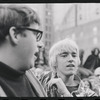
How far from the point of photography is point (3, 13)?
9.75ft

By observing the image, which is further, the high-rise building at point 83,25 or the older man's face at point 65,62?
the high-rise building at point 83,25

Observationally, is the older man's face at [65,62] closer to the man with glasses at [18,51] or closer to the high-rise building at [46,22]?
the high-rise building at [46,22]

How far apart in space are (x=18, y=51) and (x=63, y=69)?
4.50 feet

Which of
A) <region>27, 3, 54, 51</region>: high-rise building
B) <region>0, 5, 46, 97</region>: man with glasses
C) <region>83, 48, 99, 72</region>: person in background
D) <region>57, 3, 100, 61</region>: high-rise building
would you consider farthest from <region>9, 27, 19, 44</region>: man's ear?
<region>83, 48, 99, 72</region>: person in background

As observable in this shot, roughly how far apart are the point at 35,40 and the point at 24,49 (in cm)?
31

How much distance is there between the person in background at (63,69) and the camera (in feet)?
14.1

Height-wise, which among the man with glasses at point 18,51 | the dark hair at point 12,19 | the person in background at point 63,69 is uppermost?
the dark hair at point 12,19

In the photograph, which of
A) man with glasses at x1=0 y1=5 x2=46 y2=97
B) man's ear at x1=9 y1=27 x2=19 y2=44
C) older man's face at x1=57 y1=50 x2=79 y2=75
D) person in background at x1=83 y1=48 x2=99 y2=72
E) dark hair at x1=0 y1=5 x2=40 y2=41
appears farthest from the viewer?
person in background at x1=83 y1=48 x2=99 y2=72

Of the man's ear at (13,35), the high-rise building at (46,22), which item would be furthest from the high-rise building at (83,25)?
the man's ear at (13,35)

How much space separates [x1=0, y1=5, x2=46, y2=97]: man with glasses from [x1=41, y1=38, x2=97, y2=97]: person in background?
31.4 inches

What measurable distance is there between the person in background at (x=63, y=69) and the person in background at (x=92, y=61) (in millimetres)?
298

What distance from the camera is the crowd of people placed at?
2635 mm

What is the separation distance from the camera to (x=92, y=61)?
474 centimetres

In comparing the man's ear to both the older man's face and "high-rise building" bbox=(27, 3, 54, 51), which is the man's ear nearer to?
"high-rise building" bbox=(27, 3, 54, 51)
